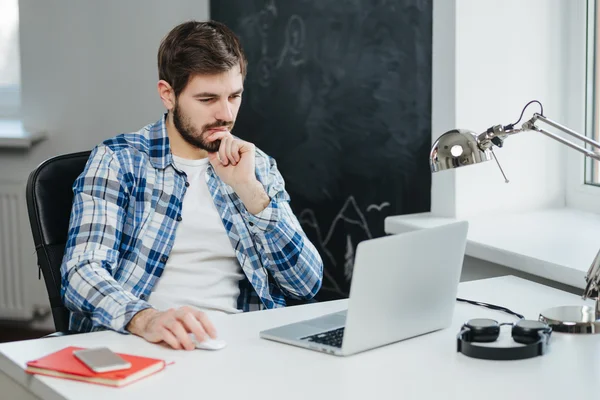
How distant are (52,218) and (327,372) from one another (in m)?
0.80

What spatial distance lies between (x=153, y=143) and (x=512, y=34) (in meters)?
1.04

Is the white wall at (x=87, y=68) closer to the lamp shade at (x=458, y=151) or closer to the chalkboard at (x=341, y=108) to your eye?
the chalkboard at (x=341, y=108)

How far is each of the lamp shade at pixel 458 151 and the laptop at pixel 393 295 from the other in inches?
5.4

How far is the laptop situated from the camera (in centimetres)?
139

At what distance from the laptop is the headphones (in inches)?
3.4

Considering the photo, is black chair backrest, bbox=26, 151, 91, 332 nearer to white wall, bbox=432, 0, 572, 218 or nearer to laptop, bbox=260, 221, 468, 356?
laptop, bbox=260, 221, 468, 356

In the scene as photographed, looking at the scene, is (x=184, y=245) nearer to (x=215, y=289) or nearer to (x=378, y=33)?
(x=215, y=289)

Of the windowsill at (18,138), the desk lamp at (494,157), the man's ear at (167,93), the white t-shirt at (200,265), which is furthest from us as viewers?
the windowsill at (18,138)

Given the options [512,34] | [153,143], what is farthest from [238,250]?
[512,34]

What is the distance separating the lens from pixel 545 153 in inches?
101

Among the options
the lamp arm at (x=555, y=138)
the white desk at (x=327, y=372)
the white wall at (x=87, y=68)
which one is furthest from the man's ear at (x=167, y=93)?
the white wall at (x=87, y=68)

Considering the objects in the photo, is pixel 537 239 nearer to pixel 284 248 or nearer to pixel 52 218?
pixel 284 248

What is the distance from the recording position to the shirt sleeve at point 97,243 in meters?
1.72

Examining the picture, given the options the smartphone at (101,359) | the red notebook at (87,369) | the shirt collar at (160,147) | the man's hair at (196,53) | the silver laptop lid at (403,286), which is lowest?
the red notebook at (87,369)
